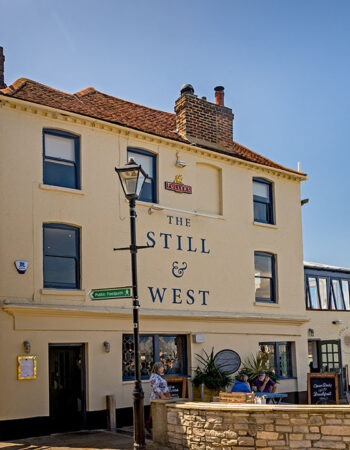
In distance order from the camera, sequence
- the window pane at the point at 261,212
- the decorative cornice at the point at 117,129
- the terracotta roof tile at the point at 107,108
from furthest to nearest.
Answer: the window pane at the point at 261,212 → the terracotta roof tile at the point at 107,108 → the decorative cornice at the point at 117,129

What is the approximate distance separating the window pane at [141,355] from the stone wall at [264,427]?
4474 millimetres

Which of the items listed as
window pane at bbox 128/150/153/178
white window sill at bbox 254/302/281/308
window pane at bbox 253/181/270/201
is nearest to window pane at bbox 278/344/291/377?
white window sill at bbox 254/302/281/308

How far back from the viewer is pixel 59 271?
14.7 metres

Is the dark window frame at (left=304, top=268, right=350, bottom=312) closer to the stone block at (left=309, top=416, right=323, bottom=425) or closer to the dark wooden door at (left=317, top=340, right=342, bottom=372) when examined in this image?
the dark wooden door at (left=317, top=340, right=342, bottom=372)

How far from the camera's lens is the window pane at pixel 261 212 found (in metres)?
19.8

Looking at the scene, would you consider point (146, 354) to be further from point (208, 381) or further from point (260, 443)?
point (260, 443)

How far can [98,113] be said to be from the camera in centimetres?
1659

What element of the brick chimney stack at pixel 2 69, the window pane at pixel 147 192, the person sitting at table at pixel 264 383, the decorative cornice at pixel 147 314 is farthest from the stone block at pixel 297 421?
the brick chimney stack at pixel 2 69

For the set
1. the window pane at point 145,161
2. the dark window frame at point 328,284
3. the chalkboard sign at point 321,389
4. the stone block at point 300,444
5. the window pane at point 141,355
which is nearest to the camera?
the stone block at point 300,444

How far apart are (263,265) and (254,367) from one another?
334cm

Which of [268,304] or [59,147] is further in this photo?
[268,304]

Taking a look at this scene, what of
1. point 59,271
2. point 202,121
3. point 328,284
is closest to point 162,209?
point 59,271

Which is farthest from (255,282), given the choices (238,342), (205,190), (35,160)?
(35,160)

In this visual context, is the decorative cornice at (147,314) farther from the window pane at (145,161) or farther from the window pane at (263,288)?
the window pane at (145,161)
